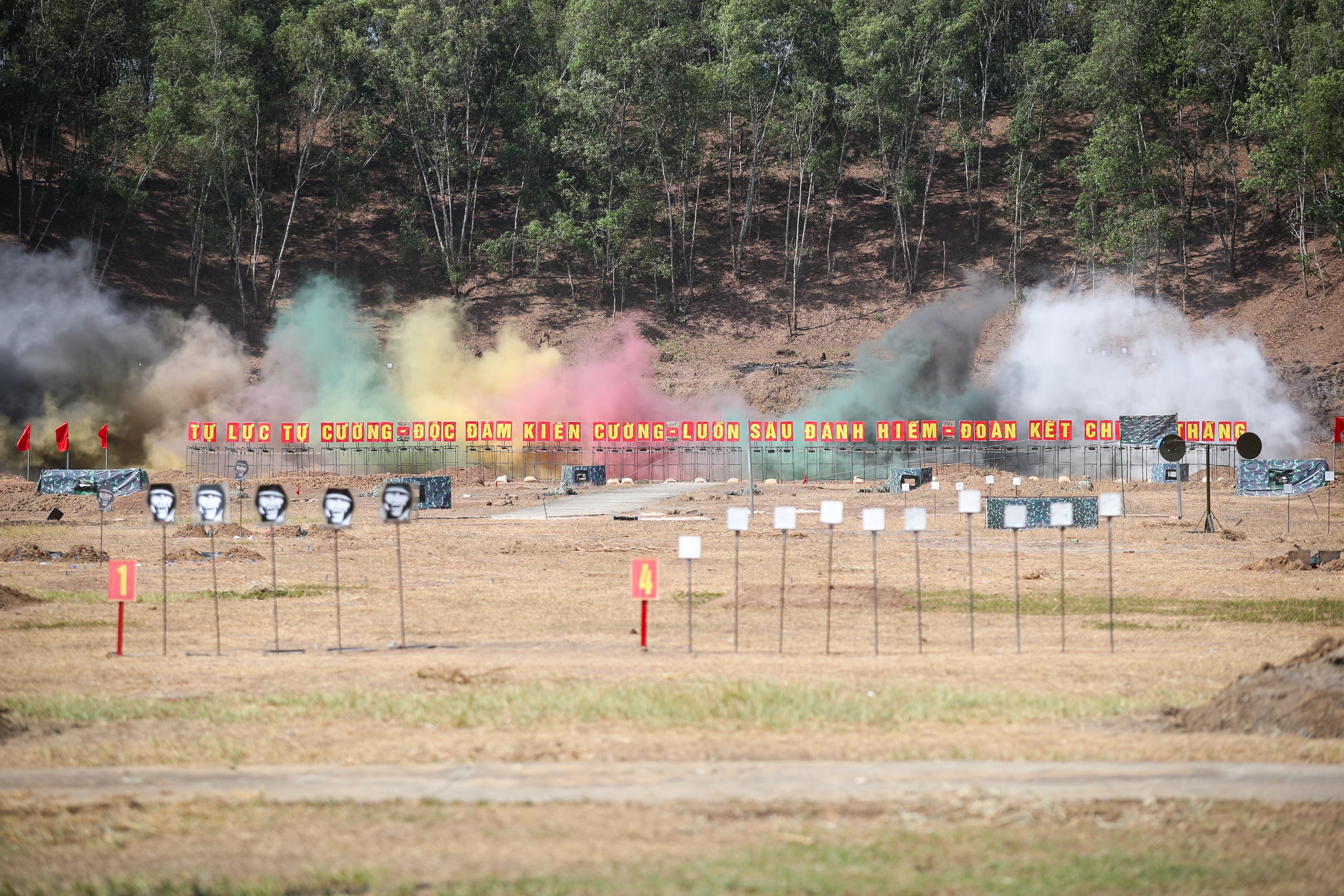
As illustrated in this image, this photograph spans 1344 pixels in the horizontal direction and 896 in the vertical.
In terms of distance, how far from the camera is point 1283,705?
41.4ft

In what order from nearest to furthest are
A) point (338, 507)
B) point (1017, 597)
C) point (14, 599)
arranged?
point (338, 507)
point (1017, 597)
point (14, 599)

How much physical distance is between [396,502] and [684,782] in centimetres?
952

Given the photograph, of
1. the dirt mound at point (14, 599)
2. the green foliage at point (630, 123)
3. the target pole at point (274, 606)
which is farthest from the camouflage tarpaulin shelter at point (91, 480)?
the dirt mound at point (14, 599)

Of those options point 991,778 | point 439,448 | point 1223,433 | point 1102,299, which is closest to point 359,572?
point 991,778

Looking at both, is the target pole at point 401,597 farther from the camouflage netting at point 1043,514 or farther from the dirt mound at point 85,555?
the camouflage netting at point 1043,514

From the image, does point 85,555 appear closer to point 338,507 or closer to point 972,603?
point 338,507

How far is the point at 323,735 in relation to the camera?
12359 millimetres

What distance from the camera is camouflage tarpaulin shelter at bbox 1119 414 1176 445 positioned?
63.0m

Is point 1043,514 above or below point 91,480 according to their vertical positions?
below

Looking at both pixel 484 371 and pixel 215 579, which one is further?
pixel 484 371

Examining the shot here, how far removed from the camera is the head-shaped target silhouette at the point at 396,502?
61.4ft

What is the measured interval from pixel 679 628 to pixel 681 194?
62.5m

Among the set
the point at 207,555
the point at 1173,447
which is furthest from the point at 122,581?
the point at 1173,447

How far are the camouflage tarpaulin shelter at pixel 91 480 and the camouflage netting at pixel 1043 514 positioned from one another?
3695 centimetres
